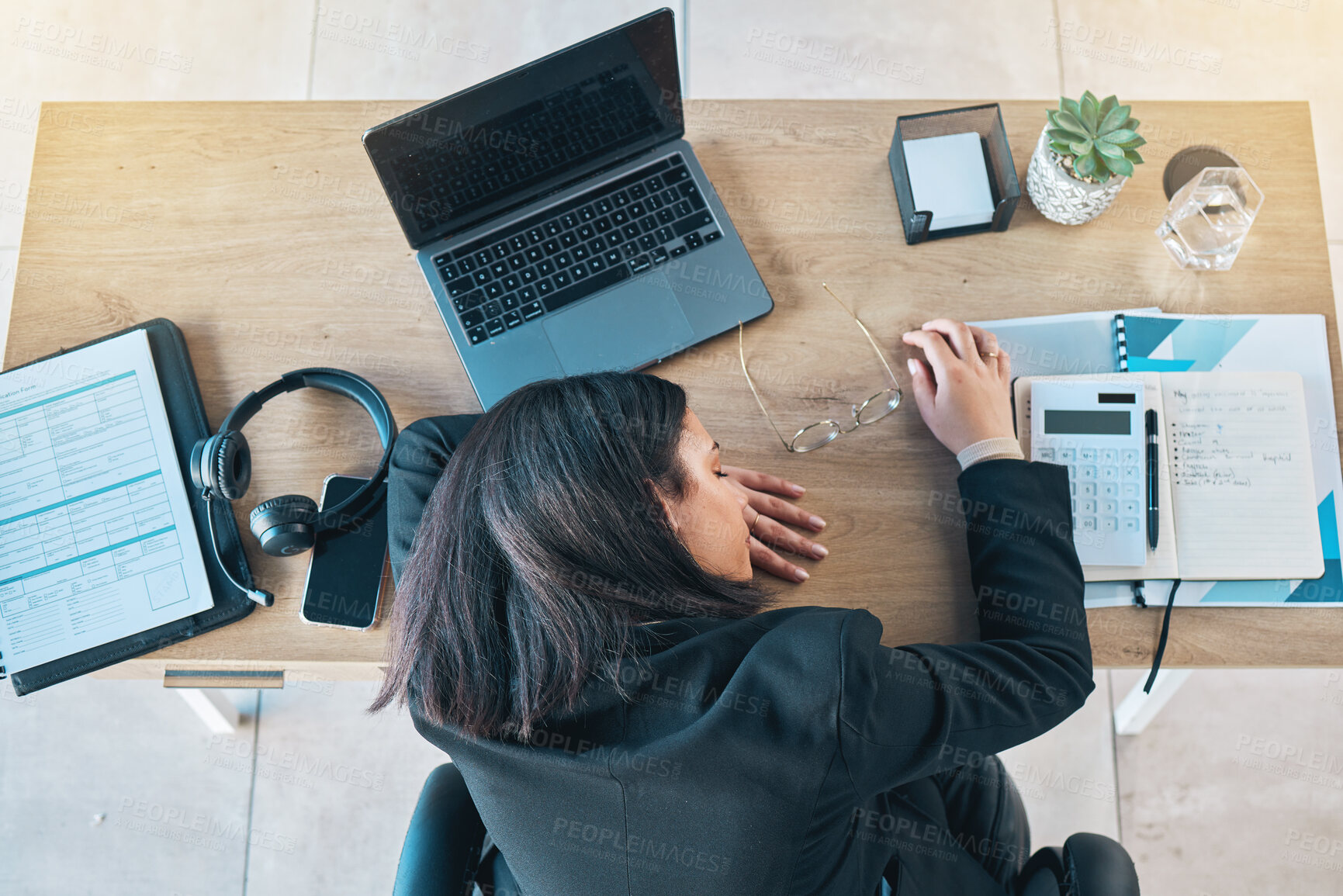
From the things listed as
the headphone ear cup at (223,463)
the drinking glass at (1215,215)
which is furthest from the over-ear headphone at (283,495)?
the drinking glass at (1215,215)

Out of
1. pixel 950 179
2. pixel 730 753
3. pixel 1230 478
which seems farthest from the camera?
pixel 950 179

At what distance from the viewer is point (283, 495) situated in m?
1.01

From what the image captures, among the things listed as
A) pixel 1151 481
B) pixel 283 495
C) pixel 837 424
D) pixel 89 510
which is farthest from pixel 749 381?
pixel 89 510

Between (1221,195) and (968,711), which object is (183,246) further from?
(1221,195)

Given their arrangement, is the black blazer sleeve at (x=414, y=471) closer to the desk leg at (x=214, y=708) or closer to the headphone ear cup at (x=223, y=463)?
the headphone ear cup at (x=223, y=463)

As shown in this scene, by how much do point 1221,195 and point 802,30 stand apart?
46.3 inches

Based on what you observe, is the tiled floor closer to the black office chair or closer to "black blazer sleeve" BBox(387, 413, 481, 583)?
the black office chair

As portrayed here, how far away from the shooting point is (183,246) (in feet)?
3.70

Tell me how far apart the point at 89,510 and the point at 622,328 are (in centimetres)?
68

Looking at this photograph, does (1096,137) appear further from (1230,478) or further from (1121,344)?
(1230,478)

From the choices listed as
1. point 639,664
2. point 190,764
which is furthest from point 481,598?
point 190,764

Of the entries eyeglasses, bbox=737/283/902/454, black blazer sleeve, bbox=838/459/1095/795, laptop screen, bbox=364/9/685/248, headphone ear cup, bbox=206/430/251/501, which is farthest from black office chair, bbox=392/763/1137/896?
laptop screen, bbox=364/9/685/248

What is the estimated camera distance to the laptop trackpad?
107cm

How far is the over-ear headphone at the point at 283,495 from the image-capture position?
94cm
